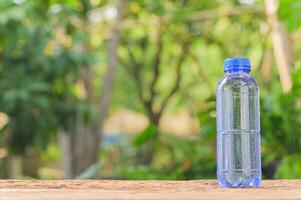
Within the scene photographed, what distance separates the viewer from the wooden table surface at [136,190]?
3.34 feet

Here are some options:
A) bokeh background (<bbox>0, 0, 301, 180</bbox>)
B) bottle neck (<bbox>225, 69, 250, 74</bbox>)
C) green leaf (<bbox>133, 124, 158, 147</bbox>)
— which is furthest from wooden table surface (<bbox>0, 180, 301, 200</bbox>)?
green leaf (<bbox>133, 124, 158, 147</bbox>)

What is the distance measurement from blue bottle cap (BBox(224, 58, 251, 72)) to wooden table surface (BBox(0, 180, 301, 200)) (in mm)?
214

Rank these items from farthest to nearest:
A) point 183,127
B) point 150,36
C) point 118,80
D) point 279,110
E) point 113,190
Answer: point 183,127 < point 118,80 < point 150,36 < point 279,110 < point 113,190

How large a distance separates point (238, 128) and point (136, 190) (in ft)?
0.72

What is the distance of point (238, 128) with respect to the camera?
1.21 m

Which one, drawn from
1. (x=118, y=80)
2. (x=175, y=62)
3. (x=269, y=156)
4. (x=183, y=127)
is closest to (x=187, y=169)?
(x=269, y=156)

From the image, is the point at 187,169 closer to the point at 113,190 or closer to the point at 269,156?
the point at 269,156

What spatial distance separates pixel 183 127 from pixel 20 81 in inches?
420

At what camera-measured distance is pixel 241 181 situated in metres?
1.22

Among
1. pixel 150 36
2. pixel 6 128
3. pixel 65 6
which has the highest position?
pixel 150 36

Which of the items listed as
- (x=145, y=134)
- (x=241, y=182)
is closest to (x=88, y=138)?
(x=145, y=134)

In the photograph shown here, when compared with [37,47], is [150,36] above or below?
above

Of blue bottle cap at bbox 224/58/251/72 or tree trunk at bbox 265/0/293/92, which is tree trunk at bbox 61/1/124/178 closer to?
tree trunk at bbox 265/0/293/92

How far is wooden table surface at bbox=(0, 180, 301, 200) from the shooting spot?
40.1 inches
